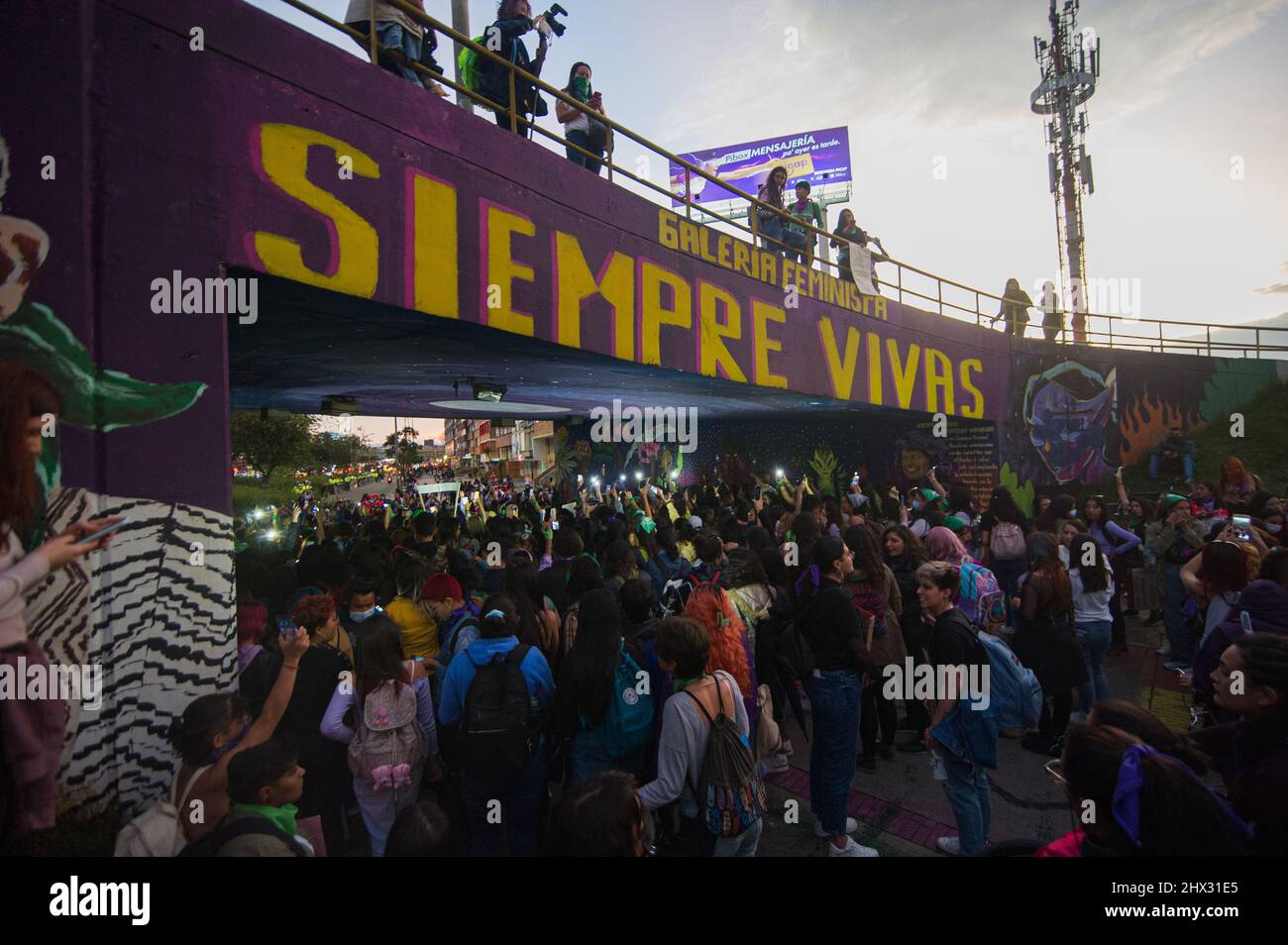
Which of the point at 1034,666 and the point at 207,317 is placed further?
the point at 1034,666

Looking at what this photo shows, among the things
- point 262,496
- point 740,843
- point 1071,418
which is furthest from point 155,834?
point 262,496

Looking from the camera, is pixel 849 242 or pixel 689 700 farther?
pixel 849 242

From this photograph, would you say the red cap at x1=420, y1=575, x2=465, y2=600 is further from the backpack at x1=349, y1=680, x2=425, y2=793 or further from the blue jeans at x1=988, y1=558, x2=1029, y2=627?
the blue jeans at x1=988, y1=558, x2=1029, y2=627

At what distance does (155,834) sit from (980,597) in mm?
4998

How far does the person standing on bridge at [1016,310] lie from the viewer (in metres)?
15.6

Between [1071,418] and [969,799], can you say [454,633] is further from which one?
[1071,418]

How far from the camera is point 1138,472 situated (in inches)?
731

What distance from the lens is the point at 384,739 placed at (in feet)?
11.5

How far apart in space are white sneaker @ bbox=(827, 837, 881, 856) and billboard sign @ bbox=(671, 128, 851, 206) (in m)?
30.1

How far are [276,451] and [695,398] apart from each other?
21637 mm

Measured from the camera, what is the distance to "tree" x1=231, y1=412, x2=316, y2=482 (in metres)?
24.9

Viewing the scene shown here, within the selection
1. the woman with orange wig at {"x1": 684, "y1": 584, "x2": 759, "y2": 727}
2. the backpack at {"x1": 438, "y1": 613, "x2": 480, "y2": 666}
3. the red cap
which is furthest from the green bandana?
the woman with orange wig at {"x1": 684, "y1": 584, "x2": 759, "y2": 727}

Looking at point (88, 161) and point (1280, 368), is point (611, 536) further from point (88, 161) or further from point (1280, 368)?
point (1280, 368)

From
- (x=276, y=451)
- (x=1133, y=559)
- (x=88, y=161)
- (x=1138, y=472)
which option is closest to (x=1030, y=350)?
(x=1138, y=472)
